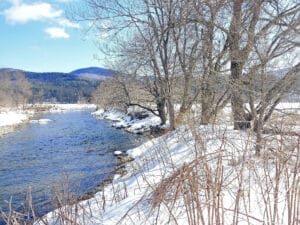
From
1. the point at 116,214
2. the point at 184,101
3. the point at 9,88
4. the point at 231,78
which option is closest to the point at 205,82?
the point at 231,78

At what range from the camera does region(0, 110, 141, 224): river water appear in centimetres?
1067

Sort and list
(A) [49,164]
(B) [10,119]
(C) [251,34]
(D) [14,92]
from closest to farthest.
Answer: (C) [251,34] → (A) [49,164] → (B) [10,119] → (D) [14,92]

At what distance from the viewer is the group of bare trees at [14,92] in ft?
246

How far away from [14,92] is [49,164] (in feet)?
244

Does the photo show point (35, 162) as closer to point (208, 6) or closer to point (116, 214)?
point (208, 6)

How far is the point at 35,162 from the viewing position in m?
15.8

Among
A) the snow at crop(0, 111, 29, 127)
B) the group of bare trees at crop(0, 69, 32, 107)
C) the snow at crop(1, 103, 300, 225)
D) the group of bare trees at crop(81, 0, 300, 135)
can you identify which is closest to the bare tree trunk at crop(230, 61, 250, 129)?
the group of bare trees at crop(81, 0, 300, 135)

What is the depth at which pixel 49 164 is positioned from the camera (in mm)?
15258

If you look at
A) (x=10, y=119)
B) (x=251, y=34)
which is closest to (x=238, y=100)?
(x=251, y=34)

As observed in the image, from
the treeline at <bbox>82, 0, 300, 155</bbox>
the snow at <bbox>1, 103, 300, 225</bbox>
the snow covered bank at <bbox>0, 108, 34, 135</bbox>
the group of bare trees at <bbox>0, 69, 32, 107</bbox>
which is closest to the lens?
the snow at <bbox>1, 103, 300, 225</bbox>

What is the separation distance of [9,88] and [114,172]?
80365 mm

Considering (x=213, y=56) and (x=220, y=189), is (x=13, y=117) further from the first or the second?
(x=220, y=189)

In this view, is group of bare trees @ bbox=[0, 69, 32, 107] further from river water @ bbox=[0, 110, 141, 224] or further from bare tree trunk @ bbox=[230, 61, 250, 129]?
→ bare tree trunk @ bbox=[230, 61, 250, 129]

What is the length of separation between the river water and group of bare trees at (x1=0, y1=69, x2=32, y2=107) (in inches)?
2043
